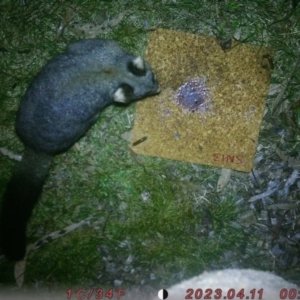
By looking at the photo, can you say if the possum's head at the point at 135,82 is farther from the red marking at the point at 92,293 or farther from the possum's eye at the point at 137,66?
the red marking at the point at 92,293

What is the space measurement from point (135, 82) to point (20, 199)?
83cm

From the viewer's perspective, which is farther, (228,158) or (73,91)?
(228,158)

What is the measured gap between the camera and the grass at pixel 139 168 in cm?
244

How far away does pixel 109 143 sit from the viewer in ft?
8.16

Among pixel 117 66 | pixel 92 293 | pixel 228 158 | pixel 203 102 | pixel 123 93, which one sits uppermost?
pixel 117 66

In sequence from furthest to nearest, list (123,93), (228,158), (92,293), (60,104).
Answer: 1. (228,158)
2. (92,293)
3. (123,93)
4. (60,104)

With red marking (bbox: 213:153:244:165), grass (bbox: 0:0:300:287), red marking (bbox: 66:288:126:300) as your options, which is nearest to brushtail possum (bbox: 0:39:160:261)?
grass (bbox: 0:0:300:287)

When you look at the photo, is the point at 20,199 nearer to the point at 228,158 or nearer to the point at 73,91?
the point at 73,91

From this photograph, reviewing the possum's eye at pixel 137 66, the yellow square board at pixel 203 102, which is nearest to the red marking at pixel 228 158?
the yellow square board at pixel 203 102

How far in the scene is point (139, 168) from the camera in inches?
97.4

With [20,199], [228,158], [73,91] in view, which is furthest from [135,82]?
[20,199]

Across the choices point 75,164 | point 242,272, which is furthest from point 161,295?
point 75,164

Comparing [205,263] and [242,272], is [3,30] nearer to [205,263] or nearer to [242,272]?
[205,263]

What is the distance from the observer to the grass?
8.00 feet
